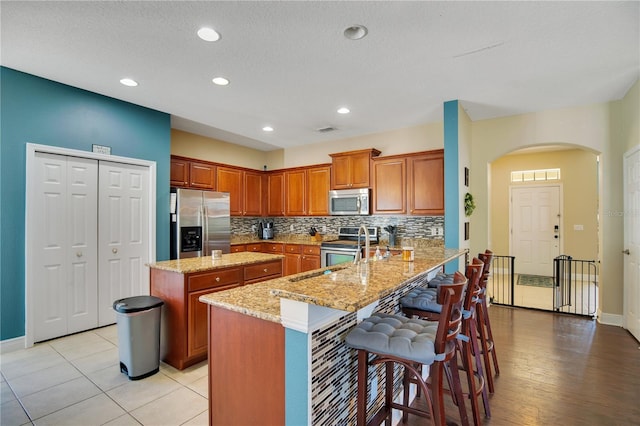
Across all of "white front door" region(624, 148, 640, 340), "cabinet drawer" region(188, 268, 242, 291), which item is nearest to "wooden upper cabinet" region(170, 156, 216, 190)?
"cabinet drawer" region(188, 268, 242, 291)

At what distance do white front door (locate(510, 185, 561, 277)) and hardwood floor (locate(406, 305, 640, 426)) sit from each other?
3.22m

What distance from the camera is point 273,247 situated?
5.80 metres

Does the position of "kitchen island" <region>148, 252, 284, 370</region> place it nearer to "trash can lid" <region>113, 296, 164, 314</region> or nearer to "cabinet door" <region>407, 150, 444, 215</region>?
"trash can lid" <region>113, 296, 164, 314</region>

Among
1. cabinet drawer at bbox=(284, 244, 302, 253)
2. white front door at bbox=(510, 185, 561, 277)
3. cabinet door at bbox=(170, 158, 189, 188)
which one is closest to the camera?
cabinet door at bbox=(170, 158, 189, 188)

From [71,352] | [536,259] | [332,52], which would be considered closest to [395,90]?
[332,52]

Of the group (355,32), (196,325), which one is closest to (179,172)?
(196,325)

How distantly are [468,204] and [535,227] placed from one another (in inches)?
152

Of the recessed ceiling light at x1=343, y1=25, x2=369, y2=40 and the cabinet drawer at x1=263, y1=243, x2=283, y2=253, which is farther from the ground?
the recessed ceiling light at x1=343, y1=25, x2=369, y2=40

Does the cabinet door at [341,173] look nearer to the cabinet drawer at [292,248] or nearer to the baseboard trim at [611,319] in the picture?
the cabinet drawer at [292,248]

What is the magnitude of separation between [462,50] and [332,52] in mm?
1115

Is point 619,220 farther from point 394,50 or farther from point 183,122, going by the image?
point 183,122

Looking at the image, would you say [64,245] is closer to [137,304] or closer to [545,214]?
[137,304]

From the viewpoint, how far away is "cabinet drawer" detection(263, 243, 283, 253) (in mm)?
5742

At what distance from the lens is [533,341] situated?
3328mm
